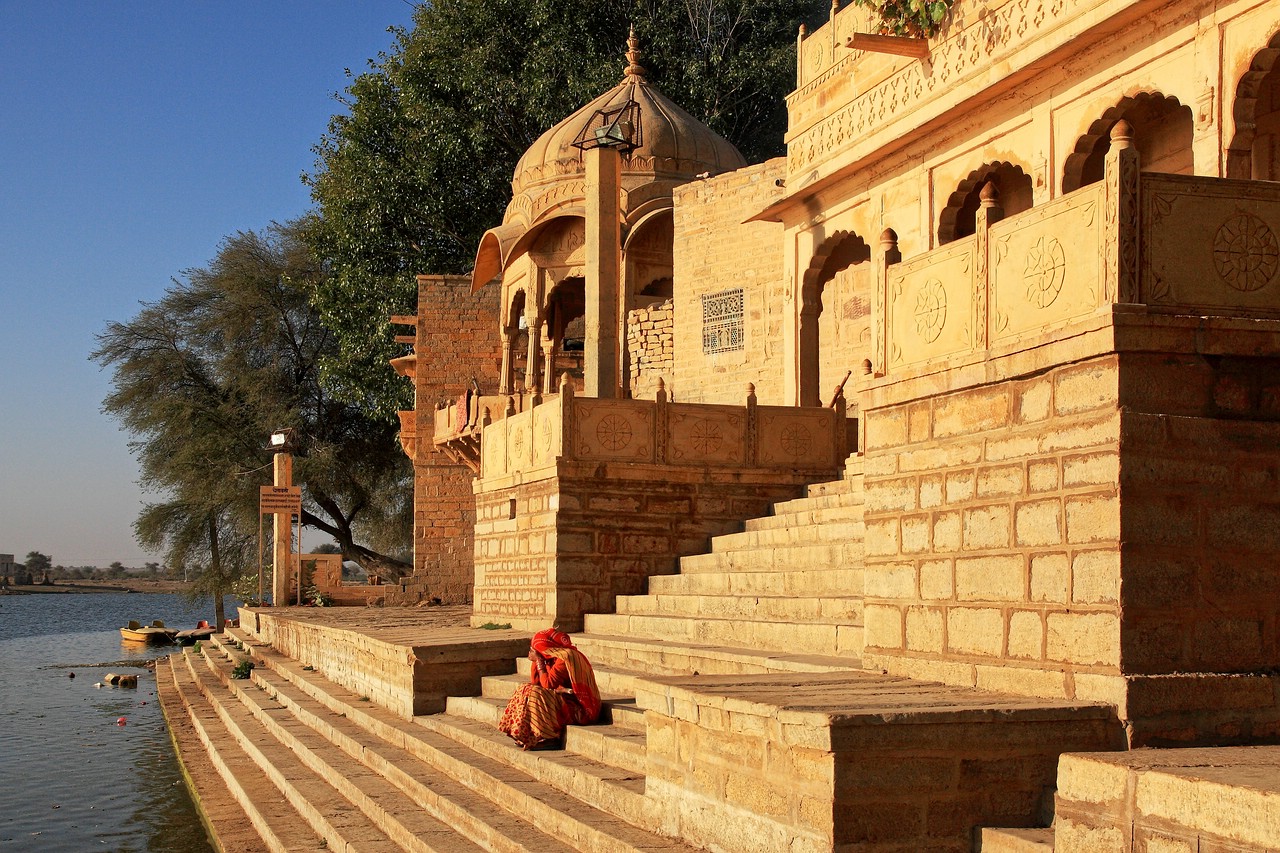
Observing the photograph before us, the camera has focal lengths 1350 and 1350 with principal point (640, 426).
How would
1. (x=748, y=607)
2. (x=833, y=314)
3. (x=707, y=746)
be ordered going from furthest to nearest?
1. (x=833, y=314)
2. (x=748, y=607)
3. (x=707, y=746)

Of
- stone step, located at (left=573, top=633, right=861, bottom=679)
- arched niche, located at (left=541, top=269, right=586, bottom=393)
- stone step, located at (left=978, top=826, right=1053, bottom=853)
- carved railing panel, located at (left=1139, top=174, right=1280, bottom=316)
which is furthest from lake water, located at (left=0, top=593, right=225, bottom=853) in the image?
arched niche, located at (left=541, top=269, right=586, bottom=393)

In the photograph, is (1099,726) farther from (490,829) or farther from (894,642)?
(490,829)

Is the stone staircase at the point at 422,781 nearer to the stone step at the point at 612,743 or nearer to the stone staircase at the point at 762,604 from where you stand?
the stone step at the point at 612,743

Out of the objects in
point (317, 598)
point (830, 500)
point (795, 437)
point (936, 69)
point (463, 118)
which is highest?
point (463, 118)

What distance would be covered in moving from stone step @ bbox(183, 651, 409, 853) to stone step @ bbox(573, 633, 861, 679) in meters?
1.75

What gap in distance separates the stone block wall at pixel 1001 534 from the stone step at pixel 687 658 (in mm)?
605

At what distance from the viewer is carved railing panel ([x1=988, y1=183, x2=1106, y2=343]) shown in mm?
5000

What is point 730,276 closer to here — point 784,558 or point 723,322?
point 723,322

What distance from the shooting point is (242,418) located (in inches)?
1319

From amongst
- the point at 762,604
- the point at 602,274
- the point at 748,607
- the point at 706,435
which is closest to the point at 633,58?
the point at 602,274

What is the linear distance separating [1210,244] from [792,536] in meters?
5.37

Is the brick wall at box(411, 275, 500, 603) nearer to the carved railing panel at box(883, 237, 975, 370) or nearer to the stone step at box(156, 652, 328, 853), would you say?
the stone step at box(156, 652, 328, 853)

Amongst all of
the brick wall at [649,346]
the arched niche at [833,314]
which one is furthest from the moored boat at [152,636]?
the arched niche at [833,314]

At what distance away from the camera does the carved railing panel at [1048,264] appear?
500cm
